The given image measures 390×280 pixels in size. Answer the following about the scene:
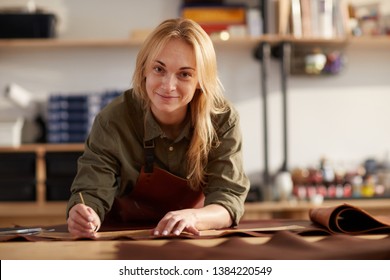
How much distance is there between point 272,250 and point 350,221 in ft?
1.01

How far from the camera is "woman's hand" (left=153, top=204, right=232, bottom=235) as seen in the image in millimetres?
1373

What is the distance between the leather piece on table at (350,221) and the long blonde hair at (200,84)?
349mm

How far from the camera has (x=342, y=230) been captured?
1.38 meters

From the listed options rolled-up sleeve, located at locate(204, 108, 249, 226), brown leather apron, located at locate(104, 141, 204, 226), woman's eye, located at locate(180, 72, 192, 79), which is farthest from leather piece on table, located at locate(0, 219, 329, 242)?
woman's eye, located at locate(180, 72, 192, 79)

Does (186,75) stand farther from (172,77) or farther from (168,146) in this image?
(168,146)

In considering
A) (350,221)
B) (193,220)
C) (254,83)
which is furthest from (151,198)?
(254,83)

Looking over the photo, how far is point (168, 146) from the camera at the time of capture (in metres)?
1.73

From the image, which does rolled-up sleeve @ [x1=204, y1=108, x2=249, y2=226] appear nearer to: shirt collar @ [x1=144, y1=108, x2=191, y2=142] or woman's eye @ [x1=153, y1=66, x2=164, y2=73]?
shirt collar @ [x1=144, y1=108, x2=191, y2=142]

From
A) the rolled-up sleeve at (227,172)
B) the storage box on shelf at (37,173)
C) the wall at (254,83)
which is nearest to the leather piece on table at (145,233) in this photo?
the rolled-up sleeve at (227,172)

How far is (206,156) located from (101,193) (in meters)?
0.28

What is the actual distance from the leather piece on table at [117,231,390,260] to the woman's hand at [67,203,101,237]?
17 centimetres

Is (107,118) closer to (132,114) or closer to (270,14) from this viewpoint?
(132,114)

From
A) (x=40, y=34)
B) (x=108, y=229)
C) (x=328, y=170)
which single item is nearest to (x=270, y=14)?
(x=328, y=170)

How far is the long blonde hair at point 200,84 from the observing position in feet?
5.08
